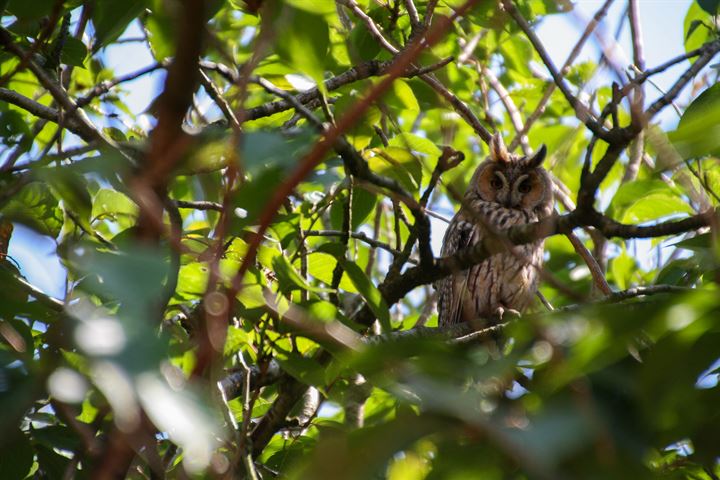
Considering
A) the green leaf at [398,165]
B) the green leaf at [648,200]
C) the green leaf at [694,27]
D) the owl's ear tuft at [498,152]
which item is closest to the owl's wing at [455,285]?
the owl's ear tuft at [498,152]

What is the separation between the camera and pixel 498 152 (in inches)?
158

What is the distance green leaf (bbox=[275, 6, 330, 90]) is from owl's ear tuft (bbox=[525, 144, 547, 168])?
3.09 m

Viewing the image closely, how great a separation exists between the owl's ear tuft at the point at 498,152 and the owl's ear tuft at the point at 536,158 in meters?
0.11

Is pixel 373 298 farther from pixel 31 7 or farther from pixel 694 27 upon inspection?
pixel 694 27

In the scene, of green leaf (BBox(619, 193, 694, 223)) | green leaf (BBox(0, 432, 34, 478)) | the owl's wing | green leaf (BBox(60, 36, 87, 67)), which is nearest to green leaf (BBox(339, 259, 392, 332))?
green leaf (BBox(0, 432, 34, 478))

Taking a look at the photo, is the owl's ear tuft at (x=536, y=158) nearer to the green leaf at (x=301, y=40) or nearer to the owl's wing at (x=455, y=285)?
the owl's wing at (x=455, y=285)

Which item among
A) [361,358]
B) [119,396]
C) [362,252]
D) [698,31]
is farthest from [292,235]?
[362,252]

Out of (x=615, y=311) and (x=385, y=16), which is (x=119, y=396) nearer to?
(x=615, y=311)

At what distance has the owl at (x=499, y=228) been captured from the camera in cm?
361

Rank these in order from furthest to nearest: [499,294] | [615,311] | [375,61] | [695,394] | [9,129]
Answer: [499,294], [375,61], [9,129], [695,394], [615,311]

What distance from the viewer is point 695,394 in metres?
0.86

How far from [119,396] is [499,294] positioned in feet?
10.5

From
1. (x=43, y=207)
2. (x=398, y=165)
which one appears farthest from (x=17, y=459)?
(x=398, y=165)

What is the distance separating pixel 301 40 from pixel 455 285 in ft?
8.98
